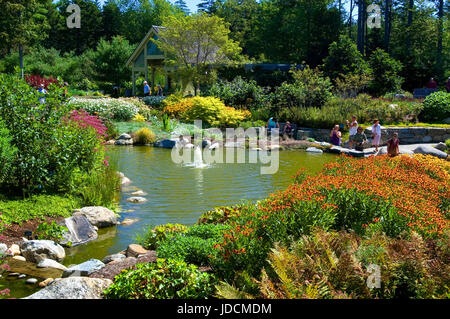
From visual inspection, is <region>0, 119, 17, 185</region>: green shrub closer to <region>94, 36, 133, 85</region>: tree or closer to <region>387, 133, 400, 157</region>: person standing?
<region>387, 133, 400, 157</region>: person standing

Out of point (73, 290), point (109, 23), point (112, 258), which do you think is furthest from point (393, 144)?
point (109, 23)

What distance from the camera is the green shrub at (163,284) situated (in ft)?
13.8

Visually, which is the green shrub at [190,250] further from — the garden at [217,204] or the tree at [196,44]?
the tree at [196,44]

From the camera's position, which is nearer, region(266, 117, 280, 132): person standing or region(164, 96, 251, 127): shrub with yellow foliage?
region(266, 117, 280, 132): person standing

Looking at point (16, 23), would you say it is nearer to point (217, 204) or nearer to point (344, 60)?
point (344, 60)

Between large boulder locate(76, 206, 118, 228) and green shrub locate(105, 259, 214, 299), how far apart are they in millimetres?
3641

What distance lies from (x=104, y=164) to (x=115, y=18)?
5310cm

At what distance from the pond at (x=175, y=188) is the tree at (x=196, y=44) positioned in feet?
43.0

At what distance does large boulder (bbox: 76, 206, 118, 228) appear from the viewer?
7875 mm

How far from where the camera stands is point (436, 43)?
113ft

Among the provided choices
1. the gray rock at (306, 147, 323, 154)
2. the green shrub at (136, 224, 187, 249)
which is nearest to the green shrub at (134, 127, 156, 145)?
the gray rock at (306, 147, 323, 154)

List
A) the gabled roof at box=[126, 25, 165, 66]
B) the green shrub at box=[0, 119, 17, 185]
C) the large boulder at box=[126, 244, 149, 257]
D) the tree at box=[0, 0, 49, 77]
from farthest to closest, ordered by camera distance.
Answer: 1. the tree at box=[0, 0, 49, 77]
2. the gabled roof at box=[126, 25, 165, 66]
3. the green shrub at box=[0, 119, 17, 185]
4. the large boulder at box=[126, 244, 149, 257]

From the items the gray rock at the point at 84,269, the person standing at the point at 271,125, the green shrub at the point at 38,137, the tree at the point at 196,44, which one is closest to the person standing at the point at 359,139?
the person standing at the point at 271,125
